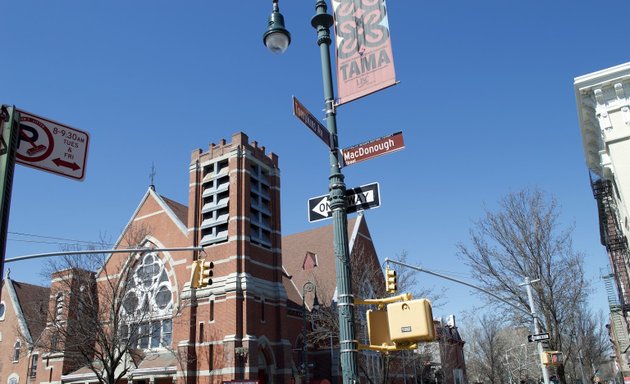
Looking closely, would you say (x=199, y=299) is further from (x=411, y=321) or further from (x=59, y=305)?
(x=411, y=321)

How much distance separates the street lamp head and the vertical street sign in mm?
4844

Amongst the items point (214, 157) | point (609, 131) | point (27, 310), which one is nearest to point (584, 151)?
point (609, 131)

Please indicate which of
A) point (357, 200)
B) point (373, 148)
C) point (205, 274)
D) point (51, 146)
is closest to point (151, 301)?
point (205, 274)

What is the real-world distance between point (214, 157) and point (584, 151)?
23.1 m

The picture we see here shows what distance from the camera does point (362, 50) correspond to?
27.9 ft

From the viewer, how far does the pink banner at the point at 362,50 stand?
824cm

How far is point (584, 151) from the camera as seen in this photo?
1129 inches

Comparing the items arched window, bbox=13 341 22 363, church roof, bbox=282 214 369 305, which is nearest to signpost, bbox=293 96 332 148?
church roof, bbox=282 214 369 305

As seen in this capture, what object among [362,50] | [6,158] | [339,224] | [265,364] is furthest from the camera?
[265,364]

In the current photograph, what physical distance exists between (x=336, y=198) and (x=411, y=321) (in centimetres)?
213

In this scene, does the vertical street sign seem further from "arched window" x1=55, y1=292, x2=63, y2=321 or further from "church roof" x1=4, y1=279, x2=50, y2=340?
"church roof" x1=4, y1=279, x2=50, y2=340

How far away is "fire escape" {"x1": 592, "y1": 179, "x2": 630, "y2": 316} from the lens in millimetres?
34506

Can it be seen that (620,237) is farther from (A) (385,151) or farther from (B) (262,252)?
(A) (385,151)

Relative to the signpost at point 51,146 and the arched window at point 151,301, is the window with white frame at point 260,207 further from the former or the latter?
the signpost at point 51,146
